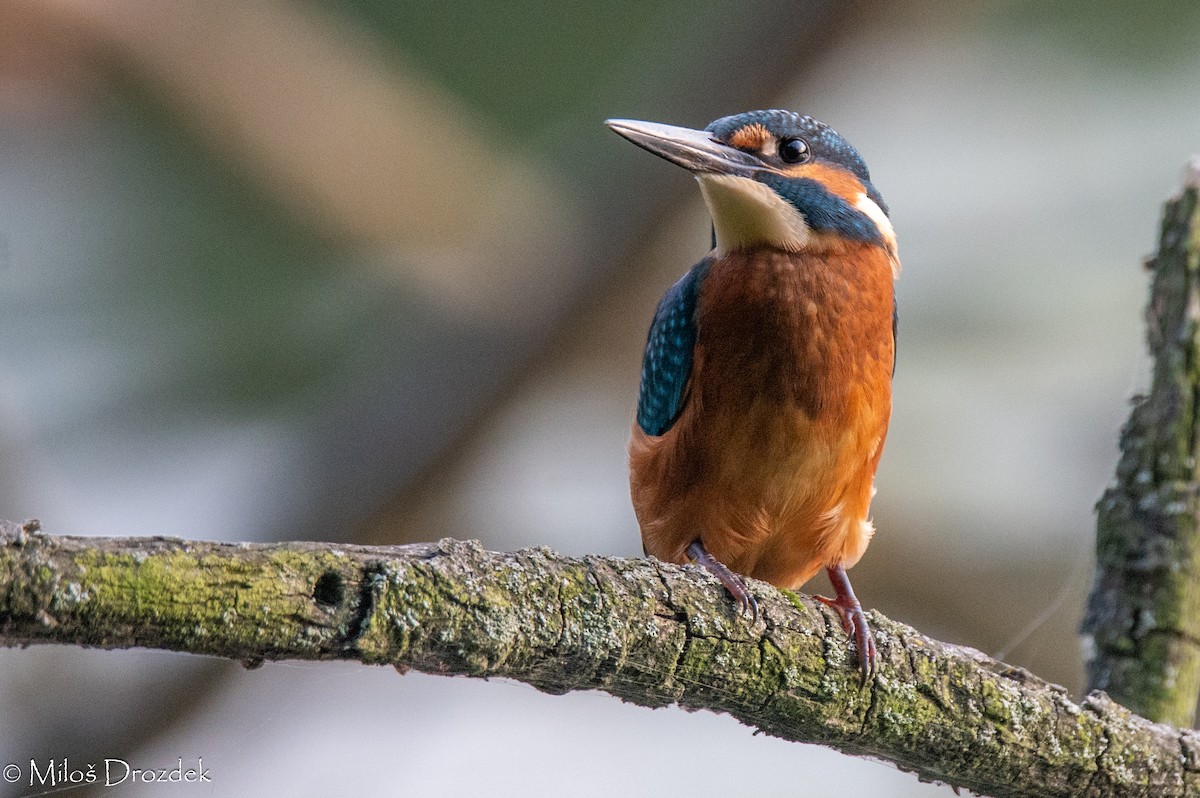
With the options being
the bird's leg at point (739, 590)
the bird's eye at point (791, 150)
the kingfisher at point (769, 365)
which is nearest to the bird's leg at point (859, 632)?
the bird's leg at point (739, 590)

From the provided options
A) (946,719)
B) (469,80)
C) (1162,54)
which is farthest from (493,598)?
(1162,54)

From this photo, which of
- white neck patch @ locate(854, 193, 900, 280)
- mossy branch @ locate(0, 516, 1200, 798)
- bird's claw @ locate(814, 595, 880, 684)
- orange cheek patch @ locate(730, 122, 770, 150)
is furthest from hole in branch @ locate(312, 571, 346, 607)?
white neck patch @ locate(854, 193, 900, 280)

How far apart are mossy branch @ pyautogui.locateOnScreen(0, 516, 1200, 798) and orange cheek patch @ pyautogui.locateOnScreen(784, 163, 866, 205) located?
124 centimetres

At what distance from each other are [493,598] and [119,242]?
501 centimetres

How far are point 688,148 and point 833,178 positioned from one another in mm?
472

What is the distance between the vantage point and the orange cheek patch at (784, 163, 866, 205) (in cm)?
315

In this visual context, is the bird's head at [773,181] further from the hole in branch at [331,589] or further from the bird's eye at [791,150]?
the hole in branch at [331,589]

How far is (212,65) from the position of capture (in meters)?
4.48

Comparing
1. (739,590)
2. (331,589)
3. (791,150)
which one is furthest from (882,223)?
(331,589)

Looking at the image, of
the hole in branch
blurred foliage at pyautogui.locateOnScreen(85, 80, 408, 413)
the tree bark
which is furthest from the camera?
blurred foliage at pyautogui.locateOnScreen(85, 80, 408, 413)

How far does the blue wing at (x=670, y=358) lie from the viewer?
10.0 feet

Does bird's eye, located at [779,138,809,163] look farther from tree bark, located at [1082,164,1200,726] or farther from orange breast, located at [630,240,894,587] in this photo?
tree bark, located at [1082,164,1200,726]

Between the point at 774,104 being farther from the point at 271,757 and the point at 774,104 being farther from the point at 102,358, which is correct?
the point at 102,358

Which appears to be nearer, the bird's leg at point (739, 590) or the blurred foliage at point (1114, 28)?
the bird's leg at point (739, 590)
